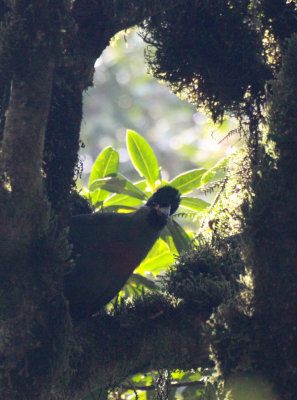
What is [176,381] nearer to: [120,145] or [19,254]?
[19,254]

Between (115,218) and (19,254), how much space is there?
97cm

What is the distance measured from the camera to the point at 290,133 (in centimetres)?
179

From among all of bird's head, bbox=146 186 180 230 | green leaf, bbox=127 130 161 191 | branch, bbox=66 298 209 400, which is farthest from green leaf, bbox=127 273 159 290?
branch, bbox=66 298 209 400

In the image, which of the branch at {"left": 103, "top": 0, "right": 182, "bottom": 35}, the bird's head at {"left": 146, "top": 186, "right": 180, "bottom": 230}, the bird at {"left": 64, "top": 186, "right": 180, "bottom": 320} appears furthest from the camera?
the bird's head at {"left": 146, "top": 186, "right": 180, "bottom": 230}

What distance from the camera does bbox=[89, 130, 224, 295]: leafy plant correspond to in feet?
10.2

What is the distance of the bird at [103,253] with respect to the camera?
2338 millimetres

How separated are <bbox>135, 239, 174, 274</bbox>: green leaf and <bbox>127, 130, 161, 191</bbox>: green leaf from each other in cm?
38

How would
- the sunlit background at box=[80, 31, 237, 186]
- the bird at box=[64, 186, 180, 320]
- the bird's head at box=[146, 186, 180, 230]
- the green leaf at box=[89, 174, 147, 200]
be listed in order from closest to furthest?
the bird at box=[64, 186, 180, 320], the bird's head at box=[146, 186, 180, 230], the green leaf at box=[89, 174, 147, 200], the sunlit background at box=[80, 31, 237, 186]

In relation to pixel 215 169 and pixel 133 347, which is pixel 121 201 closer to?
pixel 215 169

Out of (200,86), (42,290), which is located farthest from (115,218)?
(42,290)

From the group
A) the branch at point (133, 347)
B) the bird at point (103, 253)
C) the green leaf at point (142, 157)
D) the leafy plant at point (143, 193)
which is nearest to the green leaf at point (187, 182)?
the leafy plant at point (143, 193)

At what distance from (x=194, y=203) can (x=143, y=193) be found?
1.00ft

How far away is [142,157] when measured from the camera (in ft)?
10.8

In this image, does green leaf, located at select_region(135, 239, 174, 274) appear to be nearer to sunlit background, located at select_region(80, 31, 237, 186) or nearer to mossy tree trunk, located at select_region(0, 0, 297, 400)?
mossy tree trunk, located at select_region(0, 0, 297, 400)
